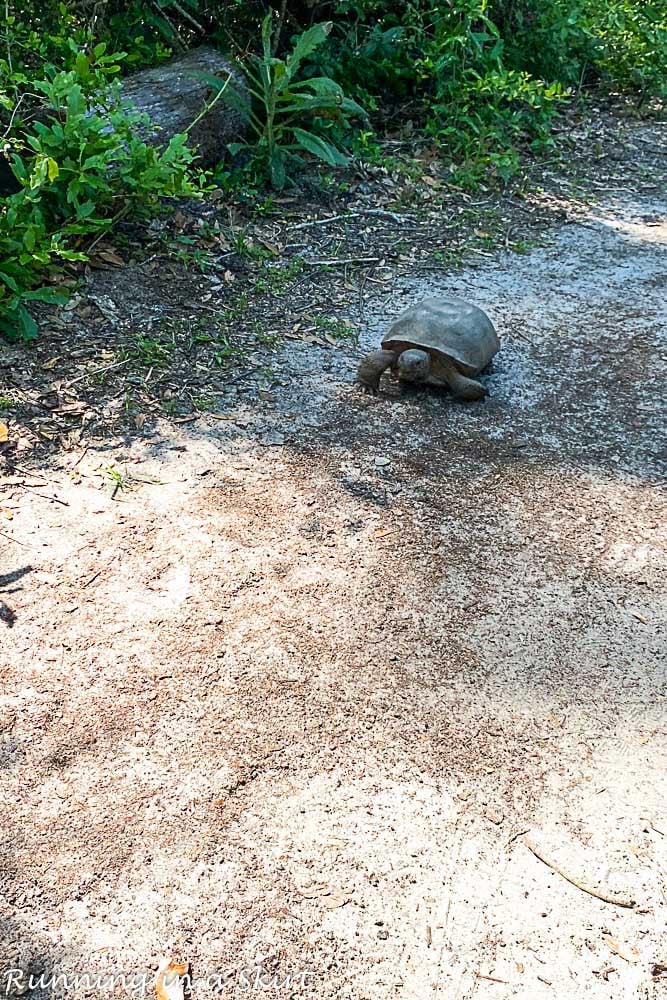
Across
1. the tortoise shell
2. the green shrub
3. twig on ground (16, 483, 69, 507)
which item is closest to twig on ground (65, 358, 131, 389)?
twig on ground (16, 483, 69, 507)

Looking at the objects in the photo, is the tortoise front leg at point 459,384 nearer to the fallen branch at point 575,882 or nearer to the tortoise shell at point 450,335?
the tortoise shell at point 450,335

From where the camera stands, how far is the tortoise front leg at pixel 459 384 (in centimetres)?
374

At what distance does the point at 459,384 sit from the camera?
375 centimetres

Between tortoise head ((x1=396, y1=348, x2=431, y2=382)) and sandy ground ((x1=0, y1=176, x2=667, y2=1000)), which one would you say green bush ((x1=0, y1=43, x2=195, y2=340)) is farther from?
tortoise head ((x1=396, y1=348, x2=431, y2=382))

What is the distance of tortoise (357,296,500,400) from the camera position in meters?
3.71

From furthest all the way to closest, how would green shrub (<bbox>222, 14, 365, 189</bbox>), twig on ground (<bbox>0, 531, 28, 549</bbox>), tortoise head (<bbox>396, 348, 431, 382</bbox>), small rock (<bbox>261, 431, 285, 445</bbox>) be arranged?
1. green shrub (<bbox>222, 14, 365, 189</bbox>)
2. tortoise head (<bbox>396, 348, 431, 382</bbox>)
3. small rock (<bbox>261, 431, 285, 445</bbox>)
4. twig on ground (<bbox>0, 531, 28, 549</bbox>)

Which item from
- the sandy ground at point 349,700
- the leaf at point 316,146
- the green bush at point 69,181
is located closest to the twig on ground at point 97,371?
the green bush at point 69,181

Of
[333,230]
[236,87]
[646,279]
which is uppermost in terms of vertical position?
[236,87]

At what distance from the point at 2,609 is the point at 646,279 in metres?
3.57

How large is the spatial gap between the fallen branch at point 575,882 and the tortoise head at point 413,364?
6.58 ft

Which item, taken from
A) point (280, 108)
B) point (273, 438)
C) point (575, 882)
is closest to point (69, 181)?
point (273, 438)

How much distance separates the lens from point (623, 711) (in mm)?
2486

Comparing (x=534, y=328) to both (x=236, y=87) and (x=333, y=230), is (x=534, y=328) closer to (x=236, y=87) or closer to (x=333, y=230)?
(x=333, y=230)

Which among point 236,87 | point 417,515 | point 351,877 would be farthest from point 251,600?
point 236,87
